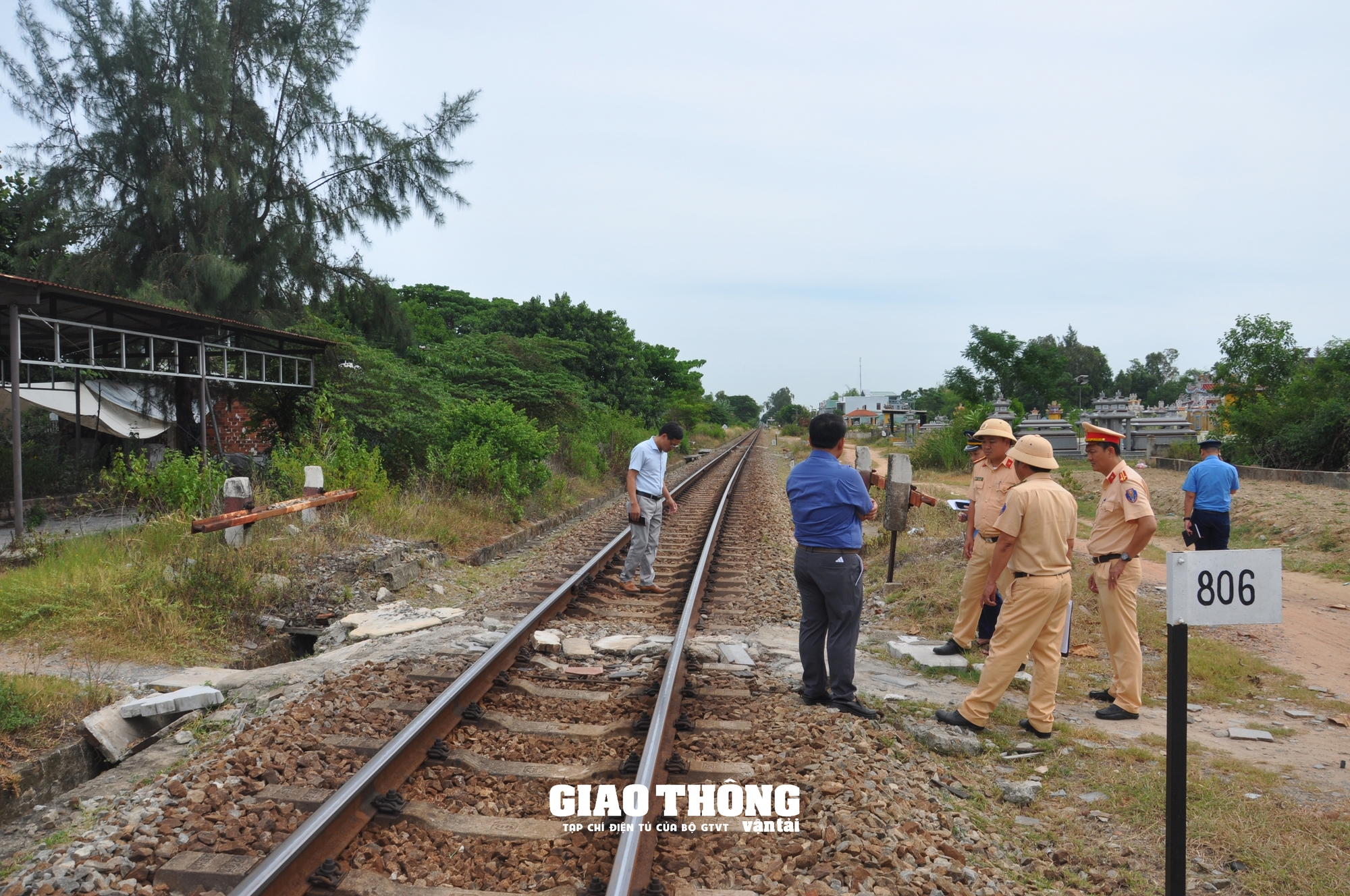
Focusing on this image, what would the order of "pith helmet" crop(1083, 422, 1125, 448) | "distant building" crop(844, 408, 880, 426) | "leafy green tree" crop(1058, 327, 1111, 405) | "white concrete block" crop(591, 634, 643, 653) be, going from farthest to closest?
"leafy green tree" crop(1058, 327, 1111, 405) < "distant building" crop(844, 408, 880, 426) < "white concrete block" crop(591, 634, 643, 653) < "pith helmet" crop(1083, 422, 1125, 448)

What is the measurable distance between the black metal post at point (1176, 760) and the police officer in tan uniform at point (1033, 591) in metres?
1.81

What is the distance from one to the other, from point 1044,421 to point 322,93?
75.6 ft

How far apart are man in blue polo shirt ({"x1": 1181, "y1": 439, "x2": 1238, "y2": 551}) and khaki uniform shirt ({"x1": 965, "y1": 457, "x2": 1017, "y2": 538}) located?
9.90 feet

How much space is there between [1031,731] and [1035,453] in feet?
5.40

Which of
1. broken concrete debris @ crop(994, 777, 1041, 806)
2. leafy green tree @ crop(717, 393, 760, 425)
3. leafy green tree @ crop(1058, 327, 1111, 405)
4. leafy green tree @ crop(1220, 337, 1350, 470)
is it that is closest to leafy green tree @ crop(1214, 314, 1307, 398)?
leafy green tree @ crop(1220, 337, 1350, 470)

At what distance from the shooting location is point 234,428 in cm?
1845

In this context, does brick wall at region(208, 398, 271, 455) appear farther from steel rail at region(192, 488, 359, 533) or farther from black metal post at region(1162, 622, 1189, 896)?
black metal post at region(1162, 622, 1189, 896)

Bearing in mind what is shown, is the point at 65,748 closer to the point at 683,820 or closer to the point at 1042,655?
the point at 683,820

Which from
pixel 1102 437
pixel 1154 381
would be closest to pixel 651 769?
pixel 1102 437

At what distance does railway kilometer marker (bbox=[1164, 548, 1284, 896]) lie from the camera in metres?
2.94

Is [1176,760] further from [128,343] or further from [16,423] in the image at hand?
[128,343]

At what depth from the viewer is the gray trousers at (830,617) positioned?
4.94 m

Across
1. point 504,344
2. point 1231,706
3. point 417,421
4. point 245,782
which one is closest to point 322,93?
point 504,344

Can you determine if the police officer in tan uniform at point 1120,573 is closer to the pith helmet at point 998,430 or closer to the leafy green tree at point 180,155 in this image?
the pith helmet at point 998,430
